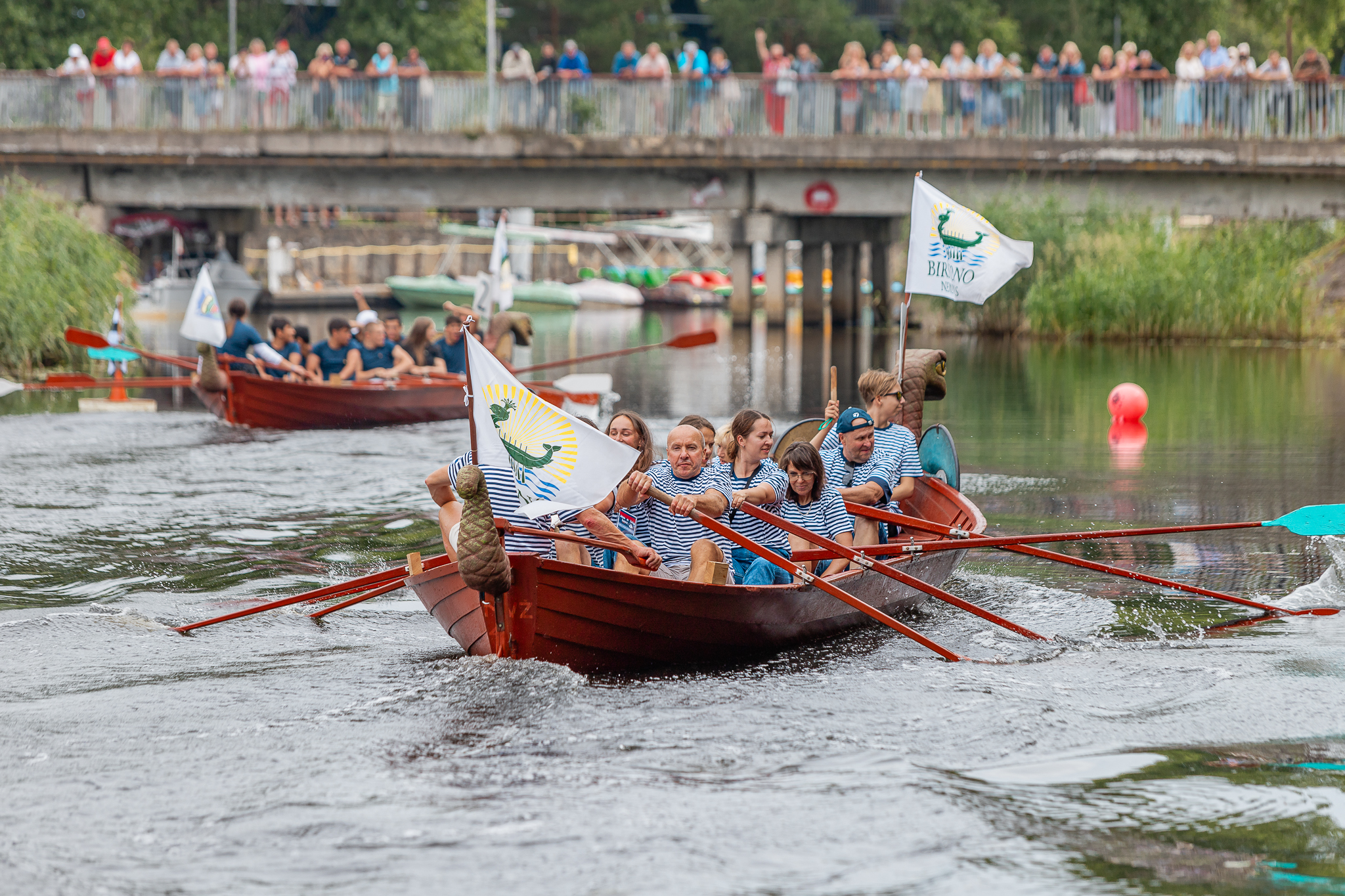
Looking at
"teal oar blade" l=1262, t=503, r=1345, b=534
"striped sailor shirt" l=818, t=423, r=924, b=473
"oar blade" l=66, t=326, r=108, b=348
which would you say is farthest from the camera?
"oar blade" l=66, t=326, r=108, b=348

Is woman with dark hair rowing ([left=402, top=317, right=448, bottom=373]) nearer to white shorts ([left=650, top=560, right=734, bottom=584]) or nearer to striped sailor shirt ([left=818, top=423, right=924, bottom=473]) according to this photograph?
striped sailor shirt ([left=818, top=423, right=924, bottom=473])

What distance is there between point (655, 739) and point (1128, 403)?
45.5ft

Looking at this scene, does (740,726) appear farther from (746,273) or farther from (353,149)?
(746,273)

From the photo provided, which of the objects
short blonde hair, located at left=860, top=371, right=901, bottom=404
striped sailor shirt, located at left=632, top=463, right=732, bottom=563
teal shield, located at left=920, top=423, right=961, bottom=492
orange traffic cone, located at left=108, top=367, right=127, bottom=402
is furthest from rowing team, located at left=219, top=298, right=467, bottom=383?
striped sailor shirt, located at left=632, top=463, right=732, bottom=563

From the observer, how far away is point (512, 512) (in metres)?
8.05

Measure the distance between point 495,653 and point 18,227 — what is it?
20384 mm

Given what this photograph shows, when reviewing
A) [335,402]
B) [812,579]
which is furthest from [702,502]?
[335,402]

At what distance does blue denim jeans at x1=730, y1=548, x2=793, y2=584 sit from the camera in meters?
9.19

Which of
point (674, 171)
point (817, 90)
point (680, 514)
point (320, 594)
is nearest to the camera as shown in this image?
point (680, 514)

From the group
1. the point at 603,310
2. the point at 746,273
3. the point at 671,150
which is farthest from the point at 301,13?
the point at 671,150

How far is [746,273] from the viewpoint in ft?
129

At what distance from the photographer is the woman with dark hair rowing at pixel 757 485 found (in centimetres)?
902

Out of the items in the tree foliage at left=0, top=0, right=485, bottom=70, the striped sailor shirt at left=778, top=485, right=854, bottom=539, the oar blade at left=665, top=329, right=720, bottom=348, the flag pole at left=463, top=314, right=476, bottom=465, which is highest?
the tree foliage at left=0, top=0, right=485, bottom=70

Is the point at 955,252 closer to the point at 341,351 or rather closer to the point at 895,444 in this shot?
the point at 895,444
